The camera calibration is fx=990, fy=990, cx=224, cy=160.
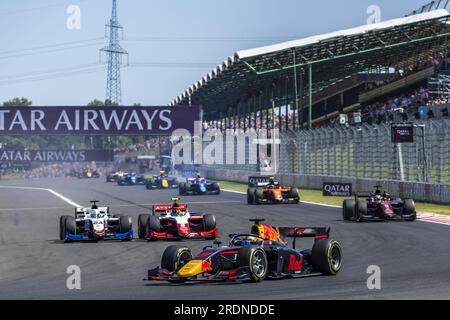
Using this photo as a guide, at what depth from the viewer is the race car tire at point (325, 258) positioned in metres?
15.5

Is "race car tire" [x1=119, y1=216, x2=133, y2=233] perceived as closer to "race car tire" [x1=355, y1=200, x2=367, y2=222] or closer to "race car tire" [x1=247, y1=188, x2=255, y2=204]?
"race car tire" [x1=355, y1=200, x2=367, y2=222]

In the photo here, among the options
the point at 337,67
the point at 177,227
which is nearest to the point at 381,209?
the point at 177,227

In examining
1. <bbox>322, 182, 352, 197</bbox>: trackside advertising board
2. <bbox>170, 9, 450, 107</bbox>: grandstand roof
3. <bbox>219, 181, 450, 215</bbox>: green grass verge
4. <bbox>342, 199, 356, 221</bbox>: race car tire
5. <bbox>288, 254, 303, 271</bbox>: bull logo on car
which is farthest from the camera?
<bbox>170, 9, 450, 107</bbox>: grandstand roof

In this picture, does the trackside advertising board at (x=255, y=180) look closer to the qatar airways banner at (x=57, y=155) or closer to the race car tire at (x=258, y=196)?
the race car tire at (x=258, y=196)

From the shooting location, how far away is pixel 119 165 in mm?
120562

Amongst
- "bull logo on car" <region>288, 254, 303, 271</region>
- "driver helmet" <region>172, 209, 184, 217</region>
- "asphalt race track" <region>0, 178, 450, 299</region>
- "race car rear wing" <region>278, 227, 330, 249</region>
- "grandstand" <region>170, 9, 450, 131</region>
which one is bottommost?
"asphalt race track" <region>0, 178, 450, 299</region>

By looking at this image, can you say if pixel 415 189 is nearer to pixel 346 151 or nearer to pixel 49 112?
pixel 346 151

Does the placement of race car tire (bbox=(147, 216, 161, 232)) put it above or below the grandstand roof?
below

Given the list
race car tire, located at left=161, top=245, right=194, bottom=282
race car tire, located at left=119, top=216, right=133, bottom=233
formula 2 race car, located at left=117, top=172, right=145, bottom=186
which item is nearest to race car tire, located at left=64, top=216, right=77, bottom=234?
race car tire, located at left=119, top=216, right=133, bottom=233

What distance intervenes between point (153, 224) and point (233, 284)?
8292mm

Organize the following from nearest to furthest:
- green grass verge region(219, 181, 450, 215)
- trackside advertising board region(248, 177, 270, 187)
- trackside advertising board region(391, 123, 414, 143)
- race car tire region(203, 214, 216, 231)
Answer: race car tire region(203, 214, 216, 231)
green grass verge region(219, 181, 450, 215)
trackside advertising board region(391, 123, 414, 143)
trackside advertising board region(248, 177, 270, 187)

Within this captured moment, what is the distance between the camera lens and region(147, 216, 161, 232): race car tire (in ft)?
74.4

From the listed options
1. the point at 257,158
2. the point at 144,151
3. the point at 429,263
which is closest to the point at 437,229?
the point at 429,263

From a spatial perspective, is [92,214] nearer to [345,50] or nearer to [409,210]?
[409,210]
